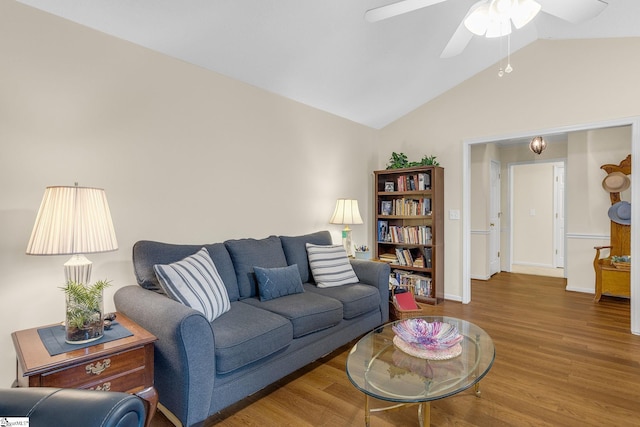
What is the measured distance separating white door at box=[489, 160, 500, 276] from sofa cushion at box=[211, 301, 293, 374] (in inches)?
191

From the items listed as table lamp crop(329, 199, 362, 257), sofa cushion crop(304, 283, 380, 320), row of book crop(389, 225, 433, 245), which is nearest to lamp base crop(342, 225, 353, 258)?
table lamp crop(329, 199, 362, 257)

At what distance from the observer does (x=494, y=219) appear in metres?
5.95

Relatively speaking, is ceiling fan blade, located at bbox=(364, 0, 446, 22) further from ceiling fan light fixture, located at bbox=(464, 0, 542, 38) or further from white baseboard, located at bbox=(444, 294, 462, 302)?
white baseboard, located at bbox=(444, 294, 462, 302)

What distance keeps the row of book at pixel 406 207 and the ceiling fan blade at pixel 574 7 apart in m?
2.42

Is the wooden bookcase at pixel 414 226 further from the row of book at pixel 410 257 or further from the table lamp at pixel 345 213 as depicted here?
the table lamp at pixel 345 213

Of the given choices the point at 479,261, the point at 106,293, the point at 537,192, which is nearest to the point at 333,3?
the point at 106,293

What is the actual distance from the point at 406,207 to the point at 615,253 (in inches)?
107

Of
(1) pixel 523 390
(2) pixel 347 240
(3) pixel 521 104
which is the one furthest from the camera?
(2) pixel 347 240

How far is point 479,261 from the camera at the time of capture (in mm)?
5531

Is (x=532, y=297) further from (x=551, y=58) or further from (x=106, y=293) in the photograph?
(x=106, y=293)

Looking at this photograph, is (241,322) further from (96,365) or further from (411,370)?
(411,370)

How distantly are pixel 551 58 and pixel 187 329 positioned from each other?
4278 millimetres

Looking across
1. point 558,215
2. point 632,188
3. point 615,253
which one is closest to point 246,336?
point 632,188

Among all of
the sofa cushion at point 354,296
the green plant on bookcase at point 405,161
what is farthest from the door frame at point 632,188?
the sofa cushion at point 354,296
